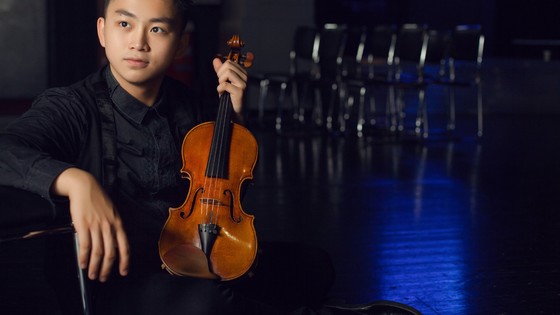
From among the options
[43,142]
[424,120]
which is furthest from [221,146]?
[424,120]

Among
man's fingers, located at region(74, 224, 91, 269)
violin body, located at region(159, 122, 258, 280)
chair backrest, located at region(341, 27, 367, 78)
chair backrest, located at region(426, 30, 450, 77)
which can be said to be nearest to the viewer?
man's fingers, located at region(74, 224, 91, 269)

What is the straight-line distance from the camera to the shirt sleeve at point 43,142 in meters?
1.25

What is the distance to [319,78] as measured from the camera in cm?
741

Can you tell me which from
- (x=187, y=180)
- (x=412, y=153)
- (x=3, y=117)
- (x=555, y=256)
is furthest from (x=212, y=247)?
(x=412, y=153)

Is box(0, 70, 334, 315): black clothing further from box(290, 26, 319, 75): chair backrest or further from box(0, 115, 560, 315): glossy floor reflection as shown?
box(290, 26, 319, 75): chair backrest

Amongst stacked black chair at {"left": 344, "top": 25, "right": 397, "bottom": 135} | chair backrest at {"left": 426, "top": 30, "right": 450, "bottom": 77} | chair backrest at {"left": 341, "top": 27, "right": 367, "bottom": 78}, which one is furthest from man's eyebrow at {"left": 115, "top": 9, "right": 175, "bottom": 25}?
chair backrest at {"left": 341, "top": 27, "right": 367, "bottom": 78}

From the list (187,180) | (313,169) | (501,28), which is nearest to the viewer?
(187,180)

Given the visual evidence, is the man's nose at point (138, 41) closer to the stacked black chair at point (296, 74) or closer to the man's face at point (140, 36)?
the man's face at point (140, 36)

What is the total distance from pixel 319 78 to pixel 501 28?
181 inches

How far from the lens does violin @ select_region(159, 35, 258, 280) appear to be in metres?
1.53

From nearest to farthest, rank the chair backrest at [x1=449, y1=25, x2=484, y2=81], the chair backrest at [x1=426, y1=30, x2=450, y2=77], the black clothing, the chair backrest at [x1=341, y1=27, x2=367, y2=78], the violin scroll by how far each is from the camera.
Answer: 1. the black clothing
2. the violin scroll
3. the chair backrest at [x1=426, y1=30, x2=450, y2=77]
4. the chair backrest at [x1=449, y1=25, x2=484, y2=81]
5. the chair backrest at [x1=341, y1=27, x2=367, y2=78]

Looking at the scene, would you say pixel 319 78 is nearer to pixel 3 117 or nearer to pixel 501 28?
pixel 3 117

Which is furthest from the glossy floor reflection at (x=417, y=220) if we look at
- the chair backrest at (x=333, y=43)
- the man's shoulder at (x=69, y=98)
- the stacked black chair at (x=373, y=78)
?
the chair backrest at (x=333, y=43)

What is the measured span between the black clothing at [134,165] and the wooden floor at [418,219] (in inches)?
38.5
